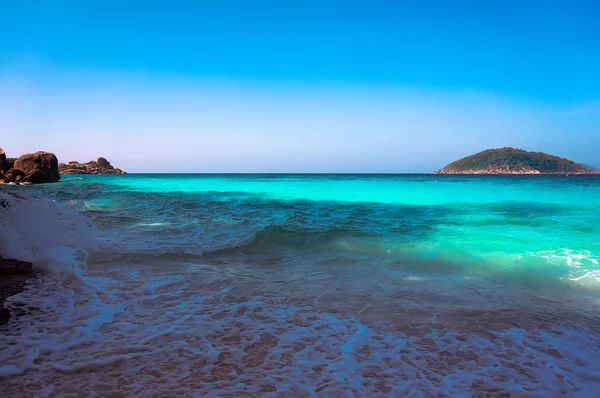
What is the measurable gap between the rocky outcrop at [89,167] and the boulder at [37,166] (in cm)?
6562

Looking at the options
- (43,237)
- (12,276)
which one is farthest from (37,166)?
(12,276)

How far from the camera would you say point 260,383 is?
289 centimetres

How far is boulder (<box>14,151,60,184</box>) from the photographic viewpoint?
43.1 metres

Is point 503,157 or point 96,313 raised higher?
point 503,157

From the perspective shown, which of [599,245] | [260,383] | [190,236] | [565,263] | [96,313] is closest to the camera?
[260,383]

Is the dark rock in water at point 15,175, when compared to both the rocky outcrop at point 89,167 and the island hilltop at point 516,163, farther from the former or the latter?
the island hilltop at point 516,163

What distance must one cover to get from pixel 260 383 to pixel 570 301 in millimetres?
4994

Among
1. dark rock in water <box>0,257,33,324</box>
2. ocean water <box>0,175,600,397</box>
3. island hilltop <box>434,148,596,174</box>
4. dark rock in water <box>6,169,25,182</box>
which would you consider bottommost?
ocean water <box>0,175,600,397</box>

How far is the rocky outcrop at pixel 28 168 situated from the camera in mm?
41531

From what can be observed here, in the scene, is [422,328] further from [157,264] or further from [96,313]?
[157,264]

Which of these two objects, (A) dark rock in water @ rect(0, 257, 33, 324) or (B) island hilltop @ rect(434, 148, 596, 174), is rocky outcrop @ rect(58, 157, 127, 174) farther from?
(B) island hilltop @ rect(434, 148, 596, 174)

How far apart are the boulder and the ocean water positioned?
4213 centimetres

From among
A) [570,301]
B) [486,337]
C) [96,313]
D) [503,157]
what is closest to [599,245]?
[570,301]

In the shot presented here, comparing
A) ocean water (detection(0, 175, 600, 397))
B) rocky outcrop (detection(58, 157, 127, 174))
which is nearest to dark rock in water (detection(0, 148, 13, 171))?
ocean water (detection(0, 175, 600, 397))
